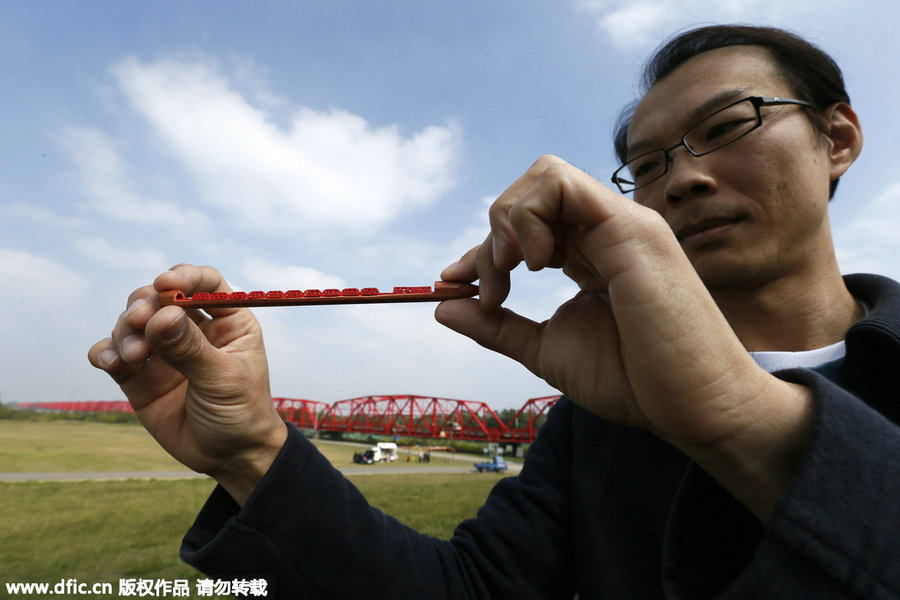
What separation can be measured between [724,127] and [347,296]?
1.51 meters

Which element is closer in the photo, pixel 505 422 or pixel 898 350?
pixel 898 350

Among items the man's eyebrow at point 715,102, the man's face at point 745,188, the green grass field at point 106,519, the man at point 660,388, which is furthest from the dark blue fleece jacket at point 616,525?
the green grass field at point 106,519

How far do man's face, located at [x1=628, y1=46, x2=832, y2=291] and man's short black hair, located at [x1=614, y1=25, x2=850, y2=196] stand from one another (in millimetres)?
140

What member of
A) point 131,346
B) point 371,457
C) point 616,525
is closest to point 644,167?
point 616,525

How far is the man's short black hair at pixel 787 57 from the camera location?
1.80m

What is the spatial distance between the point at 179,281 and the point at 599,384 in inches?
60.3

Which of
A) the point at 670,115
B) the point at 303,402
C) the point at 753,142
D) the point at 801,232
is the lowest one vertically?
the point at 303,402

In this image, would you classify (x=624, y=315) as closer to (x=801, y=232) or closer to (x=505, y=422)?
(x=801, y=232)

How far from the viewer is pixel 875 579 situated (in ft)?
2.36

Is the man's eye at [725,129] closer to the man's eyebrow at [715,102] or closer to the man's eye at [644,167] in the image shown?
the man's eyebrow at [715,102]

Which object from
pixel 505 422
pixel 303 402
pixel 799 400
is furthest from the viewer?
pixel 303 402

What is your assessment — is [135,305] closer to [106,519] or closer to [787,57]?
[787,57]

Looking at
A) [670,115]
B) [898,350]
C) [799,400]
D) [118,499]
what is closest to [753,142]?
[670,115]

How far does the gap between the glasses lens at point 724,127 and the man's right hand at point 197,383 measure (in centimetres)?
192
